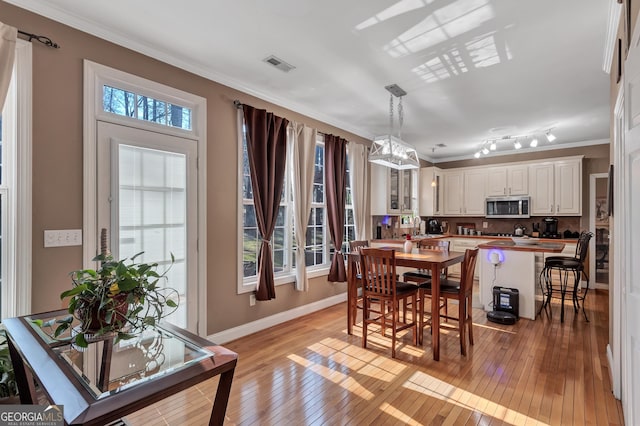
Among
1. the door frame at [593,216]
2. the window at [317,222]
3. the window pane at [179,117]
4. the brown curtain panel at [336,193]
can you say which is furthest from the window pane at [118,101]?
the door frame at [593,216]

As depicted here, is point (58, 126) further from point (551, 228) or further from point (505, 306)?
point (551, 228)

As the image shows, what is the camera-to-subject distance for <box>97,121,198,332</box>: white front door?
2531 millimetres

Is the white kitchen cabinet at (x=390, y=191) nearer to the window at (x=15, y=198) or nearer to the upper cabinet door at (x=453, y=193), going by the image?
the upper cabinet door at (x=453, y=193)

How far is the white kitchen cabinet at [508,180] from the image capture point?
623 cm

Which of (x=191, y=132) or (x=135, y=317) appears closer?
(x=135, y=317)

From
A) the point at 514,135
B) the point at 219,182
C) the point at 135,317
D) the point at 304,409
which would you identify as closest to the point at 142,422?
the point at 304,409

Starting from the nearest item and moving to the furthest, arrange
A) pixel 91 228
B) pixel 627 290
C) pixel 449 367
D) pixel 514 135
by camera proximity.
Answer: pixel 627 290, pixel 91 228, pixel 449 367, pixel 514 135

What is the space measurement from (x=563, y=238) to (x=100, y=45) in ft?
23.6

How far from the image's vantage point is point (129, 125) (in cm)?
263

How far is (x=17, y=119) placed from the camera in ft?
6.90

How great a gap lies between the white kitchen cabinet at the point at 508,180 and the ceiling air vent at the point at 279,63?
5229 mm

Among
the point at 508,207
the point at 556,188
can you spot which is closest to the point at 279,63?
the point at 508,207

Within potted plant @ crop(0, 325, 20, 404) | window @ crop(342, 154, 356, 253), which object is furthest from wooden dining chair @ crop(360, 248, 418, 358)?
potted plant @ crop(0, 325, 20, 404)

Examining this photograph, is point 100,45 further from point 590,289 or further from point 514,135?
point 590,289
